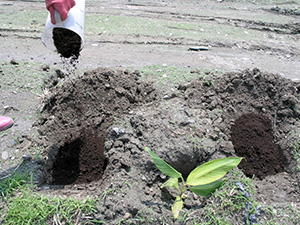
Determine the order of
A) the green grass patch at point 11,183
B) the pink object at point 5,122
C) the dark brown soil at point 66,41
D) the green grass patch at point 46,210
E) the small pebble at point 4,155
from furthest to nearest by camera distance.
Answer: the dark brown soil at point 66,41 → the pink object at point 5,122 → the small pebble at point 4,155 → the green grass patch at point 11,183 → the green grass patch at point 46,210

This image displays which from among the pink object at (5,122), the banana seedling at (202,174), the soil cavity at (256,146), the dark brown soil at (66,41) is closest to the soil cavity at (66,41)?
the dark brown soil at (66,41)

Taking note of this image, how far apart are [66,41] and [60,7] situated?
624mm

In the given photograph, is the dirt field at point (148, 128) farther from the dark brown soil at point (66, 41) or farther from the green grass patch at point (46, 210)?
the dark brown soil at point (66, 41)

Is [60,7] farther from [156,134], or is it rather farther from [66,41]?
[156,134]

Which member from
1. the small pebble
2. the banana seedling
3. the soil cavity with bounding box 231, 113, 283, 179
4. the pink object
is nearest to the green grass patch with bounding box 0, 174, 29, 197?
the small pebble

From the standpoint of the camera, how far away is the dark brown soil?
3.17 meters

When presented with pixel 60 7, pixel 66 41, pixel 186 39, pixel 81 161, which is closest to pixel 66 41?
pixel 66 41

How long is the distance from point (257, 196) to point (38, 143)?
95.8 inches

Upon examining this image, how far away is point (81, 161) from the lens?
3.05 m

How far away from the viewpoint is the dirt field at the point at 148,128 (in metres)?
2.57

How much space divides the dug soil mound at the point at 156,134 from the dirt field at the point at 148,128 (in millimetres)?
12

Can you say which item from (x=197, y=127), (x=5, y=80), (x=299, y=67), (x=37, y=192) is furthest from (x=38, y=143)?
(x=299, y=67)

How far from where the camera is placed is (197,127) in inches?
118

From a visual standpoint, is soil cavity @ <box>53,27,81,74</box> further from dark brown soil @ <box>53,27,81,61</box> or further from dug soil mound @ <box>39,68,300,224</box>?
dug soil mound @ <box>39,68,300,224</box>
